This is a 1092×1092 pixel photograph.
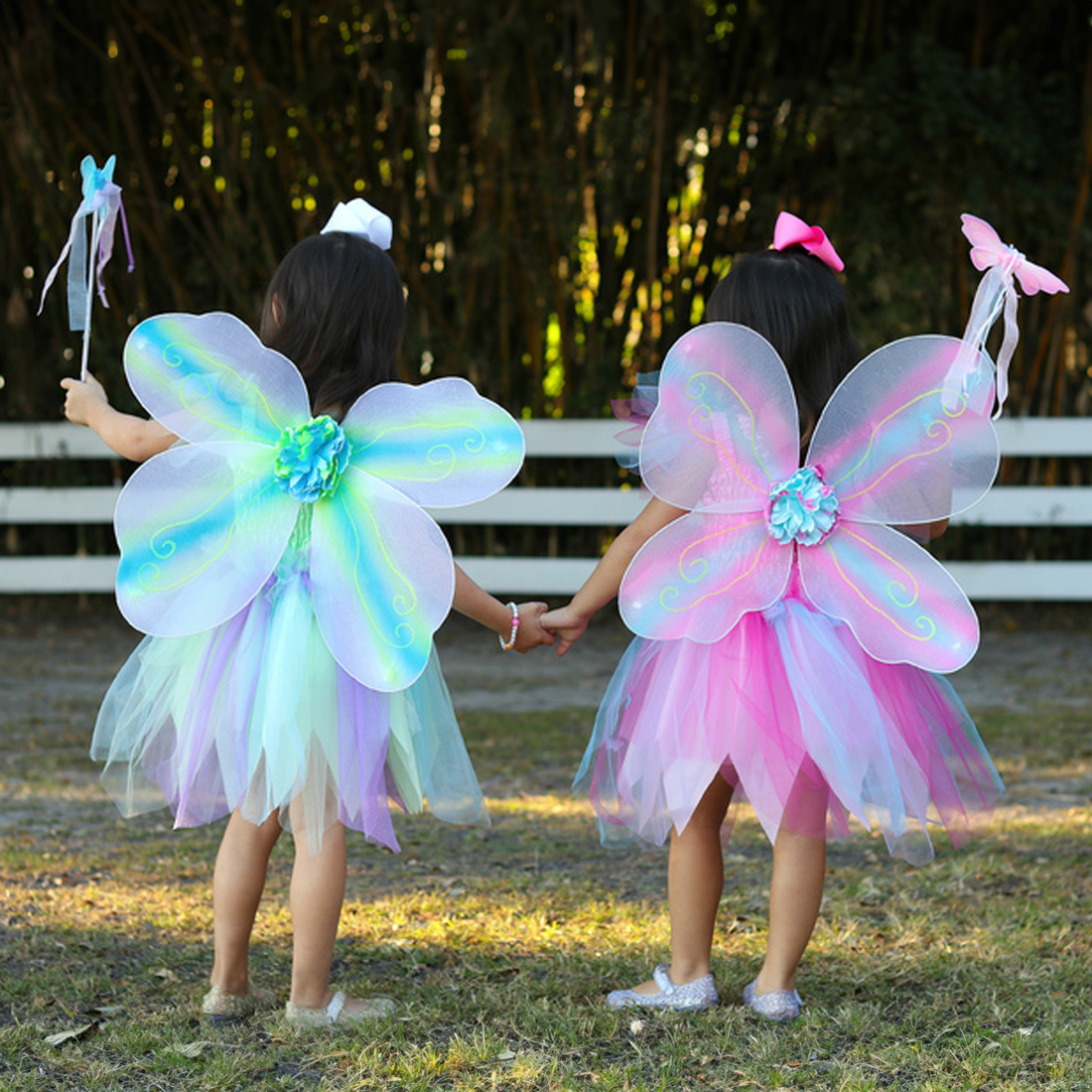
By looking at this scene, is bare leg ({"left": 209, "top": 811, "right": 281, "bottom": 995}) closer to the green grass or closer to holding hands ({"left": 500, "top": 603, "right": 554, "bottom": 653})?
the green grass

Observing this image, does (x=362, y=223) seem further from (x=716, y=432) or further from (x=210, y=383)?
(x=716, y=432)

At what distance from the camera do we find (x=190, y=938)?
2.17 meters

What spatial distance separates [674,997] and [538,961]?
271mm

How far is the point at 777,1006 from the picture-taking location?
6.00 feet

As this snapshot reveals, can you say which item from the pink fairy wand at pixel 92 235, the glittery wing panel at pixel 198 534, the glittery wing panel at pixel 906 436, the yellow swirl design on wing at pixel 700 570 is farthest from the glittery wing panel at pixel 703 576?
the pink fairy wand at pixel 92 235

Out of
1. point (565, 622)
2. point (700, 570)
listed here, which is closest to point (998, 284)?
point (700, 570)

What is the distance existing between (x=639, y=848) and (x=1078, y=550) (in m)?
3.59

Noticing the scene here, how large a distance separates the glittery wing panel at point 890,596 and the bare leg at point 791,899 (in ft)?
0.89

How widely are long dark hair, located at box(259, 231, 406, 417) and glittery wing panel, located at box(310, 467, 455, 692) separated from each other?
134mm

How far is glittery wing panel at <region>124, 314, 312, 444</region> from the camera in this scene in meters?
1.81

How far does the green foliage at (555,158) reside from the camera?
16.7ft

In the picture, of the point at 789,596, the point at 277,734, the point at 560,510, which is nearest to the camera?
the point at 277,734

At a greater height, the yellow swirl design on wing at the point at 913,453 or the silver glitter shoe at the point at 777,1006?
the yellow swirl design on wing at the point at 913,453

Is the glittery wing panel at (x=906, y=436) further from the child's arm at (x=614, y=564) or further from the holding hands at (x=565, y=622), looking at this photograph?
the holding hands at (x=565, y=622)
